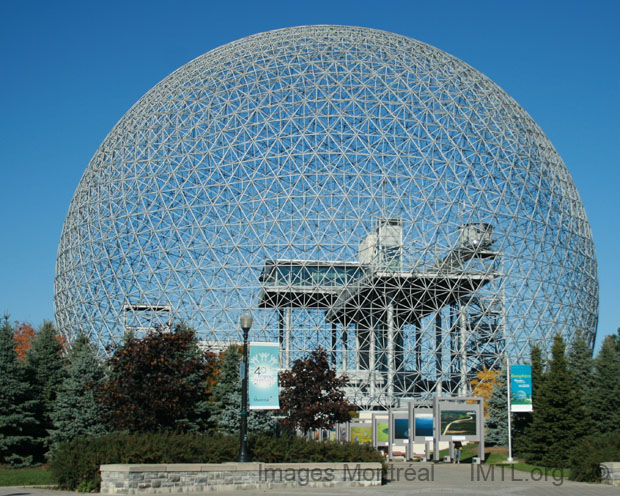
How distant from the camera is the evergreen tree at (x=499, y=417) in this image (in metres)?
32.0

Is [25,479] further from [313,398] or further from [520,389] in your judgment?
[520,389]

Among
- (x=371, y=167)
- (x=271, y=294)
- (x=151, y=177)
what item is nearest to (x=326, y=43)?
(x=371, y=167)

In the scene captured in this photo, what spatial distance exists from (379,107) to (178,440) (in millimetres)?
27518

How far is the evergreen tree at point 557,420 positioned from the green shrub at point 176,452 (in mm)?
10216

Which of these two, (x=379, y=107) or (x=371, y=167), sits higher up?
(x=379, y=107)

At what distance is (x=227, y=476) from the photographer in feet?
52.4

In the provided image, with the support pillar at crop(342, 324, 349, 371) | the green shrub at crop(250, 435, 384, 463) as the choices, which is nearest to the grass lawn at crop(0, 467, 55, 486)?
the green shrub at crop(250, 435, 384, 463)

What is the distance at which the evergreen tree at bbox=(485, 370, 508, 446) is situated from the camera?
3200cm

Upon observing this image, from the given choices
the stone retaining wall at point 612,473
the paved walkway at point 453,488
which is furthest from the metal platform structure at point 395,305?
the stone retaining wall at point 612,473

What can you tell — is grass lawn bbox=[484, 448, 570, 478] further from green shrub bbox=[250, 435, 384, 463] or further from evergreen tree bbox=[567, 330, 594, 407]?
green shrub bbox=[250, 435, 384, 463]

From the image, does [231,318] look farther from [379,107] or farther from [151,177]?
[379,107]

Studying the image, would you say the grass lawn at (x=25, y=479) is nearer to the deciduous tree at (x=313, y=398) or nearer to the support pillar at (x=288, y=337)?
the deciduous tree at (x=313, y=398)

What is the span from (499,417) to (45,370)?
18797mm

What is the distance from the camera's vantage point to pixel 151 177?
138ft
